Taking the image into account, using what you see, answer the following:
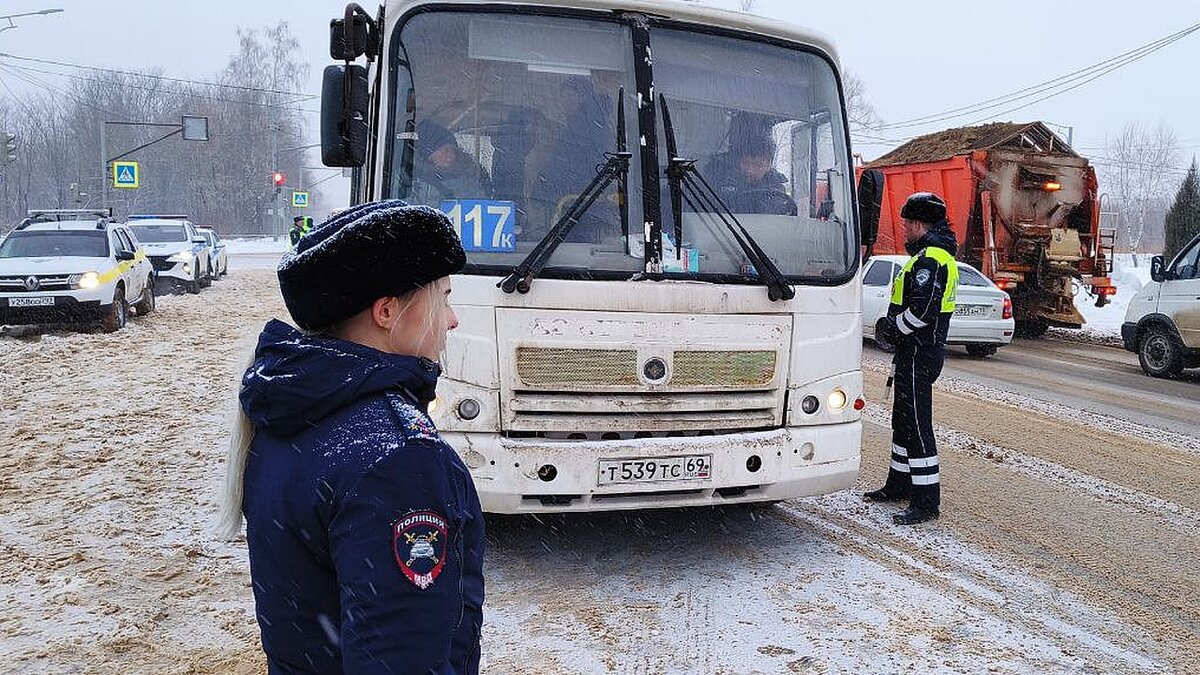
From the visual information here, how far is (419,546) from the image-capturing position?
4.40 ft

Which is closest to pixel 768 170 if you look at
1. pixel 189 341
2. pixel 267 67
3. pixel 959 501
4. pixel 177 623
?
pixel 959 501

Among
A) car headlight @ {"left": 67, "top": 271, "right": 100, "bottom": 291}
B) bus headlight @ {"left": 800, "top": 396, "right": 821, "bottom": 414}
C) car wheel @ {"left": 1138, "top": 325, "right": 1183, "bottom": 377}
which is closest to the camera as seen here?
bus headlight @ {"left": 800, "top": 396, "right": 821, "bottom": 414}

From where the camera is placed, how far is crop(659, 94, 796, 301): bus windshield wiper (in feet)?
16.0

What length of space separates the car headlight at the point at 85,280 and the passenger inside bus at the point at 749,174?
12.4m

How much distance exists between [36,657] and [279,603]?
2918 mm

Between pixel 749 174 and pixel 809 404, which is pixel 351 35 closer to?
pixel 749 174

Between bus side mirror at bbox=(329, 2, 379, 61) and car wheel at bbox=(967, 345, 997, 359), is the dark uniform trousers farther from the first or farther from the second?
car wheel at bbox=(967, 345, 997, 359)

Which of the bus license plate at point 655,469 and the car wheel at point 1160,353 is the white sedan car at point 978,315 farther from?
the bus license plate at point 655,469

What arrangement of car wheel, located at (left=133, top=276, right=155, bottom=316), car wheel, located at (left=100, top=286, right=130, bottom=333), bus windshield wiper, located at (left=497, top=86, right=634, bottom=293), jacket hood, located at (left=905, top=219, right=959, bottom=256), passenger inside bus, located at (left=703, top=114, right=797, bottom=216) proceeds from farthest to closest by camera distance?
car wheel, located at (left=133, top=276, right=155, bottom=316), car wheel, located at (left=100, top=286, right=130, bottom=333), jacket hood, located at (left=905, top=219, right=959, bottom=256), passenger inside bus, located at (left=703, top=114, right=797, bottom=216), bus windshield wiper, located at (left=497, top=86, right=634, bottom=293)

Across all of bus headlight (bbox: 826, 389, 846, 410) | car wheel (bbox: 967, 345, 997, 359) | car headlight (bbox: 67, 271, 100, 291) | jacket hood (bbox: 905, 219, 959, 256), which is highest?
jacket hood (bbox: 905, 219, 959, 256)

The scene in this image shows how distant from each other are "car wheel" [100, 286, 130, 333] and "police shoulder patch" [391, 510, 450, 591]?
1510 centimetres

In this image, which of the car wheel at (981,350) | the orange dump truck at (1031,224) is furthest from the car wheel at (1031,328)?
the car wheel at (981,350)

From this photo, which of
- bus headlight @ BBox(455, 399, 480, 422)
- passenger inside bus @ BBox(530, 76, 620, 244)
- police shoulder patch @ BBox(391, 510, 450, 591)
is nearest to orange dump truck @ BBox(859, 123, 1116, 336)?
passenger inside bus @ BBox(530, 76, 620, 244)

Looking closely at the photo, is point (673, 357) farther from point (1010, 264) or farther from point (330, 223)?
point (1010, 264)
